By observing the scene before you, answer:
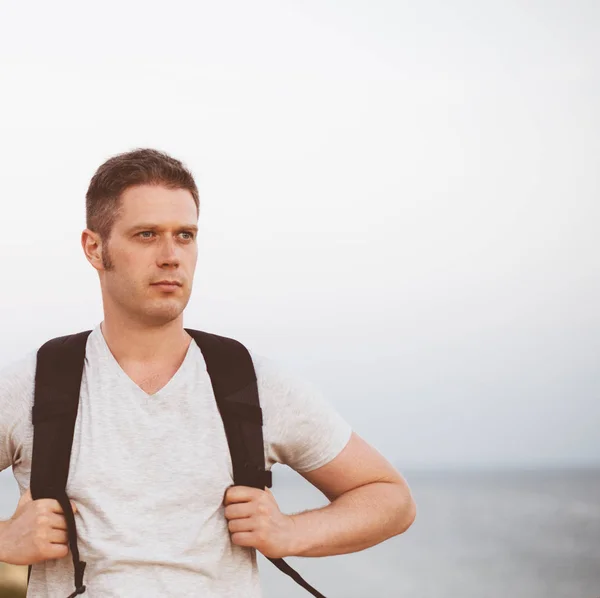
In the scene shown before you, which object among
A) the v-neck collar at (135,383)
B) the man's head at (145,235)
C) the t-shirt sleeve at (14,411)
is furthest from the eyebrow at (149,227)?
the t-shirt sleeve at (14,411)

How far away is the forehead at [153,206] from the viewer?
3.31 m

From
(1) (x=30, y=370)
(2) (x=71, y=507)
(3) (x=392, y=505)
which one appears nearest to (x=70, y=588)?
(2) (x=71, y=507)

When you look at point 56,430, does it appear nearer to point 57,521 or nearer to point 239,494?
point 57,521

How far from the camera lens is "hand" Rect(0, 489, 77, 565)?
3.00 m

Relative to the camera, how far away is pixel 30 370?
329cm

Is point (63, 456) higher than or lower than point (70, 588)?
higher

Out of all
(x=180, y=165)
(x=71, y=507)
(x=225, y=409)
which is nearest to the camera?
(x=71, y=507)

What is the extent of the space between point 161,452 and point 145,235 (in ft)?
2.46

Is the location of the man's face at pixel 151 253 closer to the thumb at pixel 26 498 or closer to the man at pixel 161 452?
the man at pixel 161 452

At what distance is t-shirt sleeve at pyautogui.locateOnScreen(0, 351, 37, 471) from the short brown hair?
57 centimetres

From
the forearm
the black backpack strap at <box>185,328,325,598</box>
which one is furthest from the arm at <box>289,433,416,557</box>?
the black backpack strap at <box>185,328,325,598</box>

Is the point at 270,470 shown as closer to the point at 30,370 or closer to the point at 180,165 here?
the point at 30,370

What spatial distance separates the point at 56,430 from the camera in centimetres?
311

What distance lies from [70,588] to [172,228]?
1.23 m
